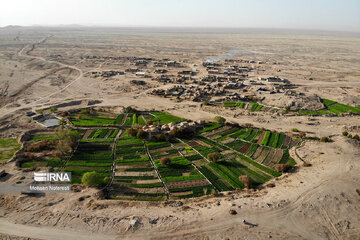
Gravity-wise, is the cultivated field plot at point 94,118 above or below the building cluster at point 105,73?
below

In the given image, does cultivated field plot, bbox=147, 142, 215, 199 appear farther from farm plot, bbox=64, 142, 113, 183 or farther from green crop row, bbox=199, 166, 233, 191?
farm plot, bbox=64, 142, 113, 183

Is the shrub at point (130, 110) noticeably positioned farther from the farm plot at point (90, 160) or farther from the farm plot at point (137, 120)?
the farm plot at point (90, 160)

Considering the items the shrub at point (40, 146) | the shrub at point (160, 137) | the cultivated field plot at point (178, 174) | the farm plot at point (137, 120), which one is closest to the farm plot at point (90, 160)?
the shrub at point (40, 146)

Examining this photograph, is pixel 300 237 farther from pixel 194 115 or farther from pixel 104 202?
pixel 194 115

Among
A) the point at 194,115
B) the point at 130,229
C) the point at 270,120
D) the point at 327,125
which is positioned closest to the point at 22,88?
the point at 194,115

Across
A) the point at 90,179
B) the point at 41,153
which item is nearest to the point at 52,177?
the point at 90,179
